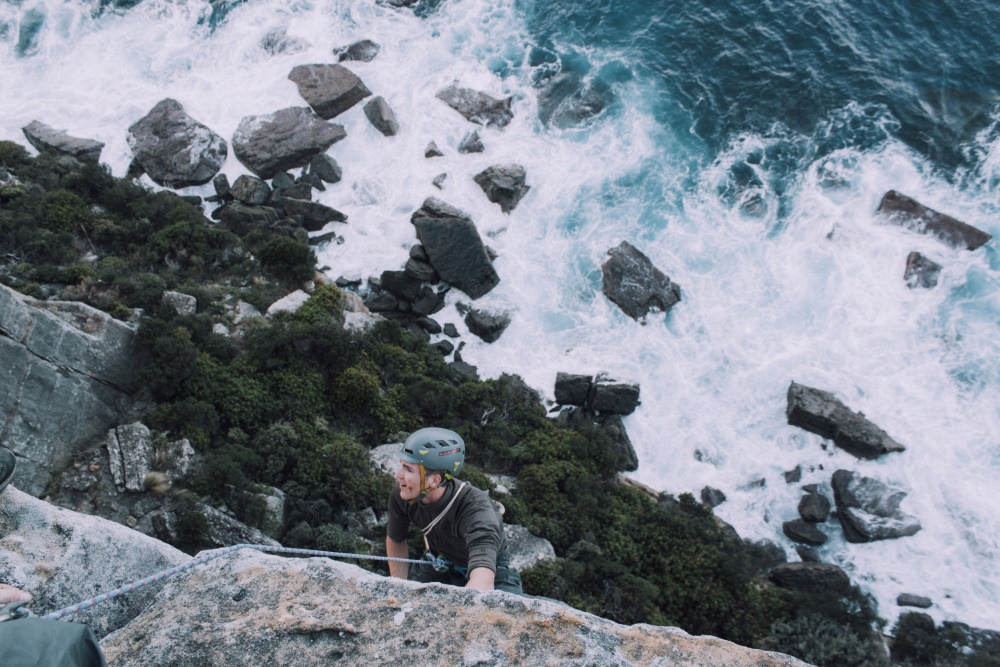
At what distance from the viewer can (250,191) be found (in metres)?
22.7

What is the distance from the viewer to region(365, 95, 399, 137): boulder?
82.9 ft

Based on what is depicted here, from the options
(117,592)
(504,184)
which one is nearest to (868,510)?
(504,184)

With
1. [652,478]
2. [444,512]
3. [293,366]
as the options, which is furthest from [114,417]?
[652,478]

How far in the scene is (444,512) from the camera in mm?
6309

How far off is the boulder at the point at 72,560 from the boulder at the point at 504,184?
19.5 m

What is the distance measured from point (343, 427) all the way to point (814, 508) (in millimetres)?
13145

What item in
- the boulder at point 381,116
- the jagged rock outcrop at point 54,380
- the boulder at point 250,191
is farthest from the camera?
the boulder at point 381,116

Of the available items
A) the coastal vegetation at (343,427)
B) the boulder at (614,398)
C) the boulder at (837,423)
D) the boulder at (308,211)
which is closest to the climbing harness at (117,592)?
the coastal vegetation at (343,427)

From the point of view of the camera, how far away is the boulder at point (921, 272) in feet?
71.4

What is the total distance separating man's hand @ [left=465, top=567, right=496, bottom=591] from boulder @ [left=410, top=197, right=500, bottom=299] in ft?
54.1

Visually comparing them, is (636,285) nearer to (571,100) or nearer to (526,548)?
(571,100)

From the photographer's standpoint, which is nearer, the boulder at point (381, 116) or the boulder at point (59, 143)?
the boulder at point (59, 143)

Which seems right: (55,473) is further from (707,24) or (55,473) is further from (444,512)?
(707,24)

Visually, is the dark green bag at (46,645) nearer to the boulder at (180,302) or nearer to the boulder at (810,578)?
the boulder at (180,302)
